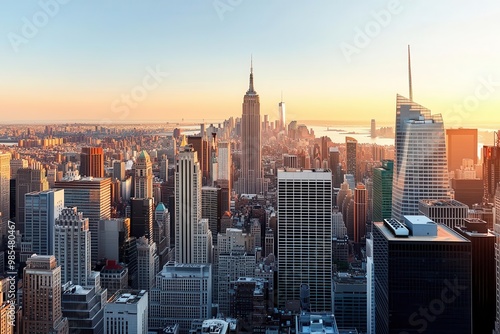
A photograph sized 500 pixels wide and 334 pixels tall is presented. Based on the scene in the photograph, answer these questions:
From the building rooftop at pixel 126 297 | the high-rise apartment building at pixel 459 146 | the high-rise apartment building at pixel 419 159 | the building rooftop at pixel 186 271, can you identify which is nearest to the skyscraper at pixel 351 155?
the high-rise apartment building at pixel 419 159

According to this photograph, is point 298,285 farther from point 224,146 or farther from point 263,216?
point 224,146

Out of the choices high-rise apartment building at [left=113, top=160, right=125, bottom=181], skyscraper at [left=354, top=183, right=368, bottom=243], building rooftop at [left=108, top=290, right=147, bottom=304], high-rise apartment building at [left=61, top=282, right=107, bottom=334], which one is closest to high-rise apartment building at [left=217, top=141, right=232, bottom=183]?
high-rise apartment building at [left=113, top=160, right=125, bottom=181]

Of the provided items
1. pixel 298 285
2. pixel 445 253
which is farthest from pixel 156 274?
pixel 445 253

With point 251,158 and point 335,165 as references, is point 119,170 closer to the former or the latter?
point 251,158

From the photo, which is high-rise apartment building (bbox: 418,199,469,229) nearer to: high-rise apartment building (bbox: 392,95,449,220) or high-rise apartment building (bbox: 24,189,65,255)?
high-rise apartment building (bbox: 392,95,449,220)

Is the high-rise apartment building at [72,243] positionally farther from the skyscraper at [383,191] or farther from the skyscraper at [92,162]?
the skyscraper at [383,191]

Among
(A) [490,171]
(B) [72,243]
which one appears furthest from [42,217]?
(A) [490,171]
